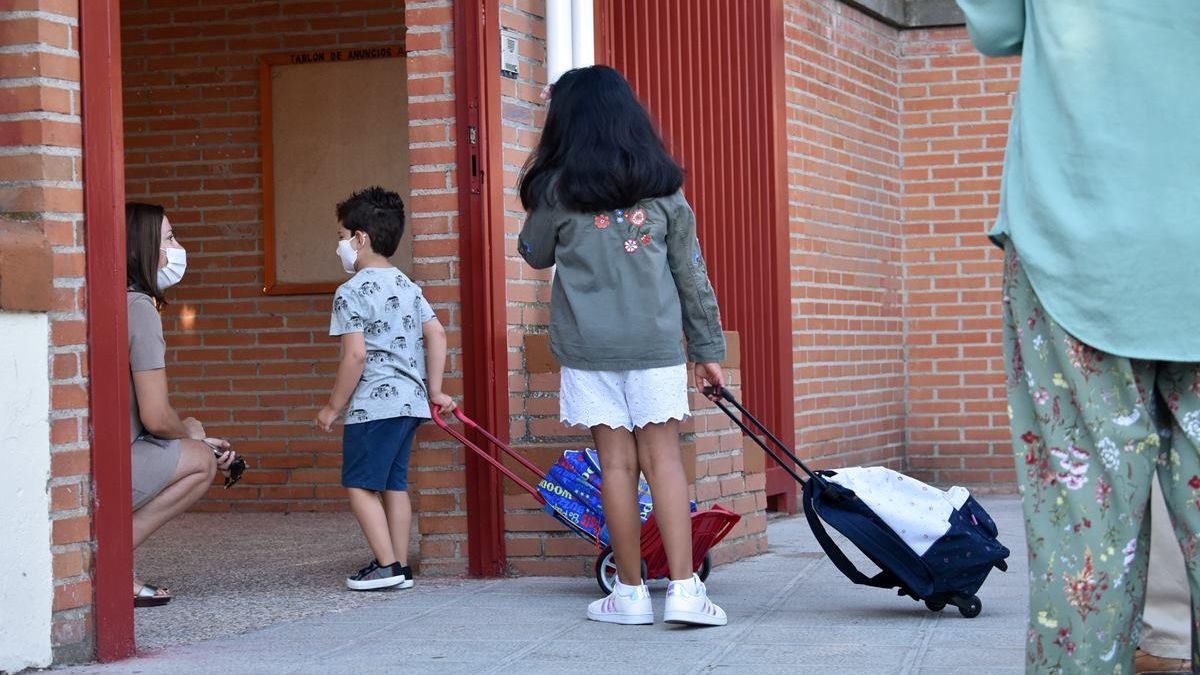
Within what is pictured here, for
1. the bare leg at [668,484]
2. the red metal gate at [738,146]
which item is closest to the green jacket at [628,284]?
the bare leg at [668,484]

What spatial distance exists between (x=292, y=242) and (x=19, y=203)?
198 inches

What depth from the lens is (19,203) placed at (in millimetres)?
4539

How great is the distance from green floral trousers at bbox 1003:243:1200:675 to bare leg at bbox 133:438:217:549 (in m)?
3.87

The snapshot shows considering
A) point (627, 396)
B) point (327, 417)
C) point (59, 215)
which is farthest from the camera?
point (327, 417)

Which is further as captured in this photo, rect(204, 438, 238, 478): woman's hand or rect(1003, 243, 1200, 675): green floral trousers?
rect(204, 438, 238, 478): woman's hand

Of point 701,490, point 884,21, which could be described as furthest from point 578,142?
point 884,21

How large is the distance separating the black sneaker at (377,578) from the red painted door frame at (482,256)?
32cm

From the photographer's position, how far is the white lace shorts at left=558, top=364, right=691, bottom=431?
17.0ft

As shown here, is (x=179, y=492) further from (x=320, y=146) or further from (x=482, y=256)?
(x=320, y=146)

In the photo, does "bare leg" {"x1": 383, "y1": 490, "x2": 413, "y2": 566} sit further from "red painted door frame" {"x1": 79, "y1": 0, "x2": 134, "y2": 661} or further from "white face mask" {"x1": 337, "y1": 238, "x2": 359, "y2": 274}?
"red painted door frame" {"x1": 79, "y1": 0, "x2": 134, "y2": 661}

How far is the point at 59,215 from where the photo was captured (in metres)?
4.57

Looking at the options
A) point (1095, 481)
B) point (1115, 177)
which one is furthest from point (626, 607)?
point (1115, 177)

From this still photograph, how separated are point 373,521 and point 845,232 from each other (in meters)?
4.49

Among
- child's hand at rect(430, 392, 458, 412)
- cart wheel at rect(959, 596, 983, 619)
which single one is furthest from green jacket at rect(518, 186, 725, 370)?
cart wheel at rect(959, 596, 983, 619)
